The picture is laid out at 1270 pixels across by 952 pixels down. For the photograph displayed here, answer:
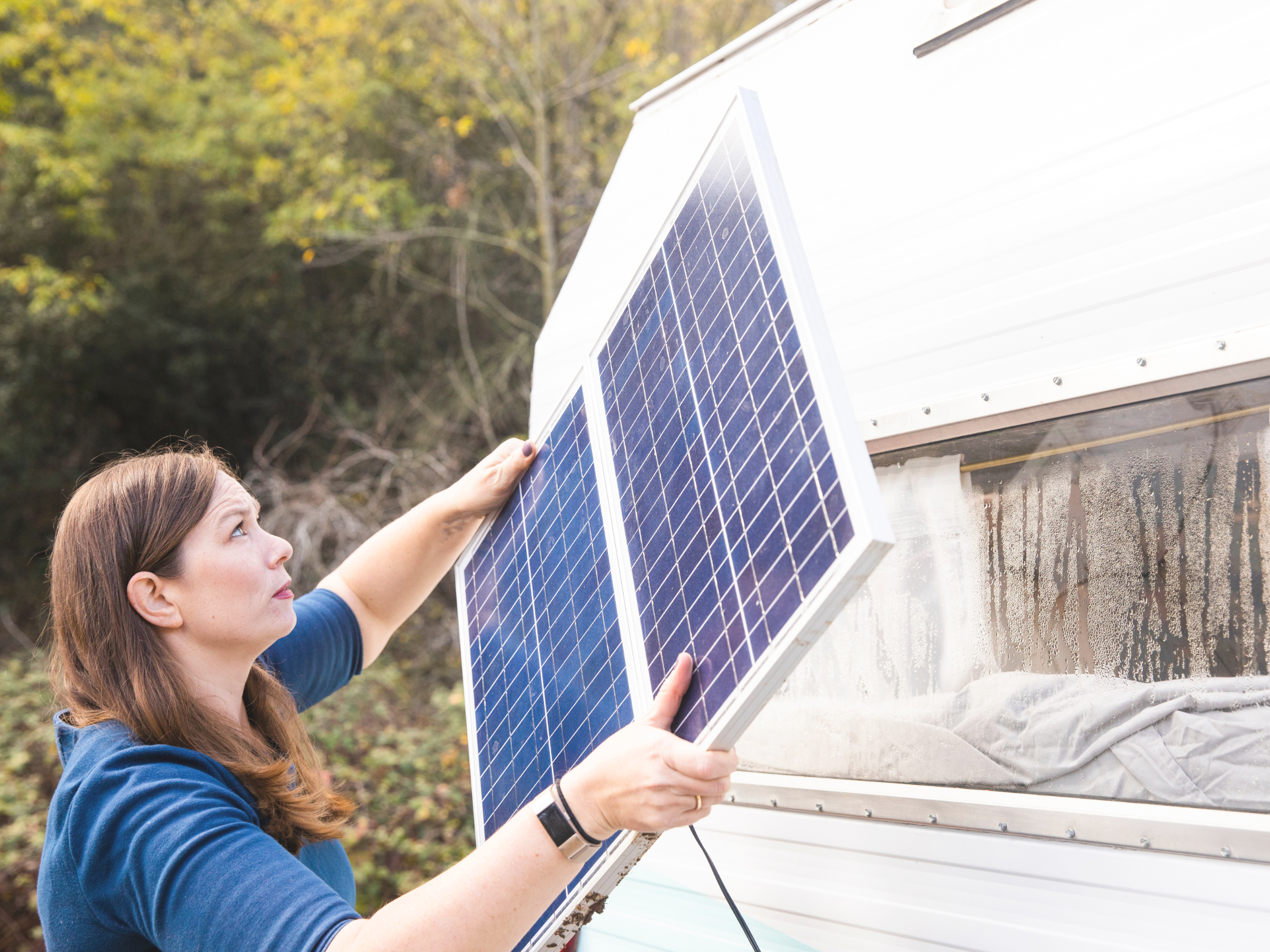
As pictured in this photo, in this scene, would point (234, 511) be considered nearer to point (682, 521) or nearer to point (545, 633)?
point (545, 633)

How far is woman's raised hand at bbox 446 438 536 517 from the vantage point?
109 inches

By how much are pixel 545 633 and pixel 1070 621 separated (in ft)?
4.23

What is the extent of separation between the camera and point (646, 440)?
2.19 m

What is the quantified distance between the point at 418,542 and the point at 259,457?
9.12 meters

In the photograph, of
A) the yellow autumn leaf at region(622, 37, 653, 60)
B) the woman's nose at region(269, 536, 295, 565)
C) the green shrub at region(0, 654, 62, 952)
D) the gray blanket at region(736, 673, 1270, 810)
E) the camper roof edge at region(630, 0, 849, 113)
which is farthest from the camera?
the yellow autumn leaf at region(622, 37, 653, 60)

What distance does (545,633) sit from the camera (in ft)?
7.72

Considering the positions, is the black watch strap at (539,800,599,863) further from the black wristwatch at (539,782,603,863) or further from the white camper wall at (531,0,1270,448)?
the white camper wall at (531,0,1270,448)

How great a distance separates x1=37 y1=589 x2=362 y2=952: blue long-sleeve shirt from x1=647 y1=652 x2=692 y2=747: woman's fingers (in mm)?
601

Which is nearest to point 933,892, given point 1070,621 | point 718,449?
point 1070,621

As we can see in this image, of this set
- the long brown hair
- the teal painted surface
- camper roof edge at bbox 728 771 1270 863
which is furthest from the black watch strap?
the teal painted surface

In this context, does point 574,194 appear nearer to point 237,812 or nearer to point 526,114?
point 526,114

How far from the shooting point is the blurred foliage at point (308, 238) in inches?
432

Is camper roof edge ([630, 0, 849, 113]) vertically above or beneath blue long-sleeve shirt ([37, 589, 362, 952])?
above

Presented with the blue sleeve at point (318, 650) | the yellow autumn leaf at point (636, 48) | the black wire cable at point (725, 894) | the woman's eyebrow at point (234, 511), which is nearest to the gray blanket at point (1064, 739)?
the black wire cable at point (725, 894)
